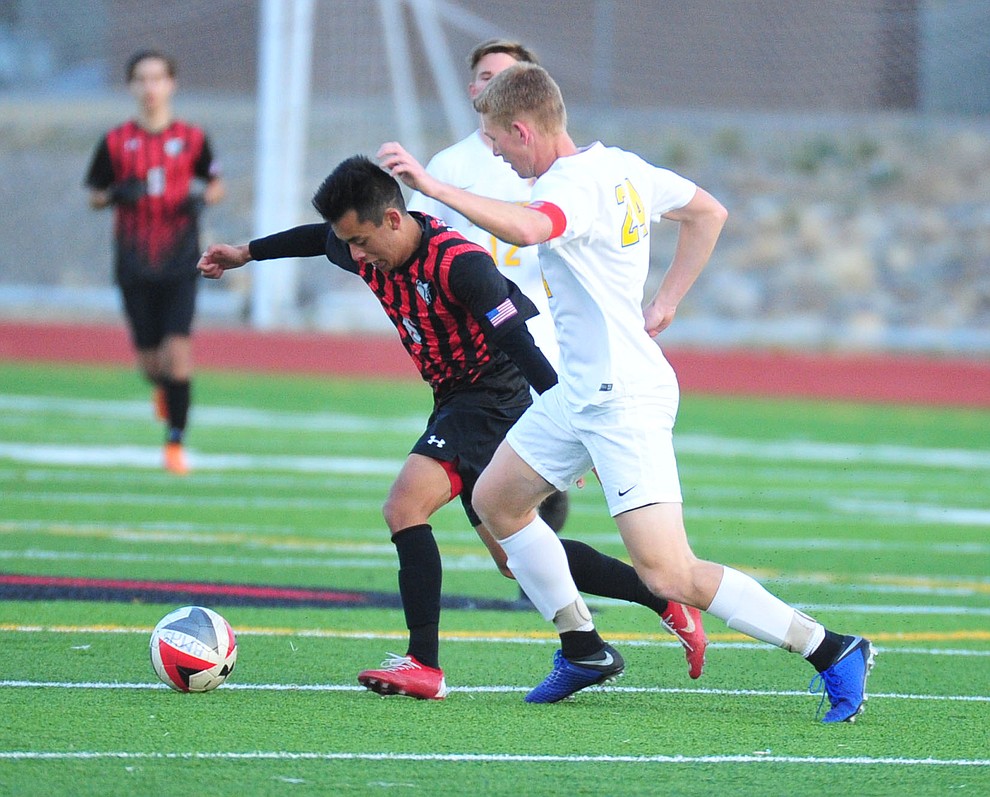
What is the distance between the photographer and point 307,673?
198 inches

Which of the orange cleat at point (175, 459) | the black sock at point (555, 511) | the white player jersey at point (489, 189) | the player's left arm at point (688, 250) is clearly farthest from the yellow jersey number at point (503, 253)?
the orange cleat at point (175, 459)

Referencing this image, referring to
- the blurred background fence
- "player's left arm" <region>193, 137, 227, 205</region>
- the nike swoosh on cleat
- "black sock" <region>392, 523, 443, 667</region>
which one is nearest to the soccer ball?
"black sock" <region>392, 523, 443, 667</region>

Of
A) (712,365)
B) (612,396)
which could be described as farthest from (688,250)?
(712,365)

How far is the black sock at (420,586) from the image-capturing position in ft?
15.5

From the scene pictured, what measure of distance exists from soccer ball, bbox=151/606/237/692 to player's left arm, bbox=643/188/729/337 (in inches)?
65.5

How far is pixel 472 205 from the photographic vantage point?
384 cm

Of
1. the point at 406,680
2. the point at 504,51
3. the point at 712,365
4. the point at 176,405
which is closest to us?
the point at 406,680

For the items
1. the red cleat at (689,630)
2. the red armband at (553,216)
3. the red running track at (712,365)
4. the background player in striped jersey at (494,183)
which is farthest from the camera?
the red running track at (712,365)

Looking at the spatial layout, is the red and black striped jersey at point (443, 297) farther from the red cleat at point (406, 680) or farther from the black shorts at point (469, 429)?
the red cleat at point (406, 680)

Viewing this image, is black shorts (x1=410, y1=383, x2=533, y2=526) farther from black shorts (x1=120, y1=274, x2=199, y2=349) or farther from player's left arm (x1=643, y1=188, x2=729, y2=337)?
black shorts (x1=120, y1=274, x2=199, y2=349)

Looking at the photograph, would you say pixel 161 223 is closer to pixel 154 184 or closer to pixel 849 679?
pixel 154 184

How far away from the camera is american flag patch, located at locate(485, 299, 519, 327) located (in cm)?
450

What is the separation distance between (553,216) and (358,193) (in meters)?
0.70

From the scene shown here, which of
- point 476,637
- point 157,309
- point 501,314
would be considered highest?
point 501,314
